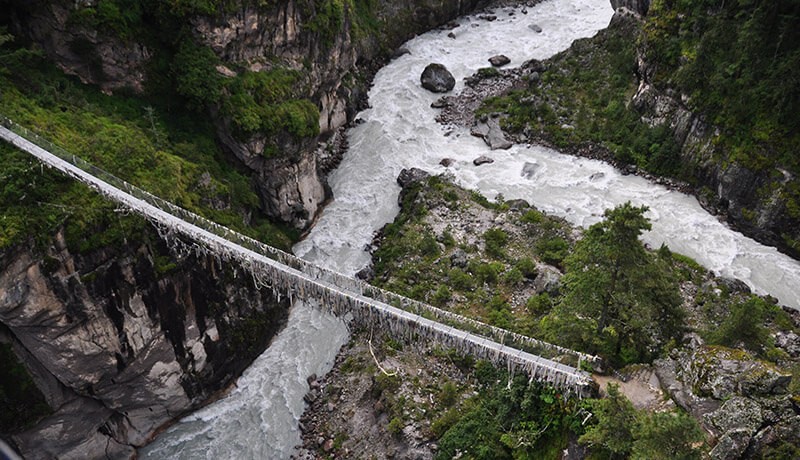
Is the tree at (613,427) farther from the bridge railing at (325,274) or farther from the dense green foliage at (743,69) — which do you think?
the dense green foliage at (743,69)

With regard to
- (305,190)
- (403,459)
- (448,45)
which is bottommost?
(403,459)

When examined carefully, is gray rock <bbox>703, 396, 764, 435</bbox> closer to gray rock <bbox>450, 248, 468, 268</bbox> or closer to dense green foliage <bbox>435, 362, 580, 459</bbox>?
dense green foliage <bbox>435, 362, 580, 459</bbox>

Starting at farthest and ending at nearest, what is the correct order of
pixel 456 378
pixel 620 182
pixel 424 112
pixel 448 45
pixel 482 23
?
pixel 482 23 < pixel 448 45 < pixel 424 112 < pixel 620 182 < pixel 456 378

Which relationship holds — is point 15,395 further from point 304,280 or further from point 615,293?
point 615,293

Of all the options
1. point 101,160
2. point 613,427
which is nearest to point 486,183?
point 101,160

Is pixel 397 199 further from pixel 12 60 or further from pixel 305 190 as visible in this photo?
pixel 12 60

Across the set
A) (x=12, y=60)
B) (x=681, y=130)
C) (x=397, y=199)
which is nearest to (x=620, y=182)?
(x=681, y=130)
